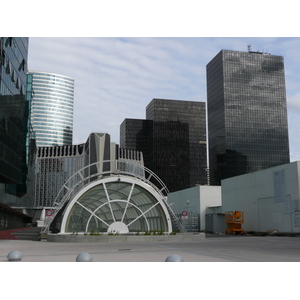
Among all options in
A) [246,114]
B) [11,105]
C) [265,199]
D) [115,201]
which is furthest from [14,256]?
[246,114]

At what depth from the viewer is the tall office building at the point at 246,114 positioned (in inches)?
6693

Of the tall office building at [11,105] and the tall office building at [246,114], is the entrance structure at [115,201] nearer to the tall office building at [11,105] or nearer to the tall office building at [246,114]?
the tall office building at [11,105]

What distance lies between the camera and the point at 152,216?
32.8 meters

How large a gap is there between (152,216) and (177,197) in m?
43.3

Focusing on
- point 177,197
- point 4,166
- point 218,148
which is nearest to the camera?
point 4,166

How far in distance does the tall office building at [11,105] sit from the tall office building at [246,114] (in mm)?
123063

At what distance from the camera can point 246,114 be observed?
175000 millimetres

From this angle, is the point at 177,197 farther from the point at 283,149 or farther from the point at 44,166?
the point at 44,166

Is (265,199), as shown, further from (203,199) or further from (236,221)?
(203,199)

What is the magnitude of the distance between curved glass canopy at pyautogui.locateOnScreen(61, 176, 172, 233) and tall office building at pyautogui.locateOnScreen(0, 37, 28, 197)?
18769 millimetres

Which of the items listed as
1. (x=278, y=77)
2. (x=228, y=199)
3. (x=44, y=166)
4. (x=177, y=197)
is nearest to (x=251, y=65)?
(x=278, y=77)

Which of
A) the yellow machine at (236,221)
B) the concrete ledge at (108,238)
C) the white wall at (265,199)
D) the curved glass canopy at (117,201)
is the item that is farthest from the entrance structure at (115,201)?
the yellow machine at (236,221)

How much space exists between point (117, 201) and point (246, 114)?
503 ft

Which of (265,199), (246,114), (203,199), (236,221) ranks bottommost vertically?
(236,221)
